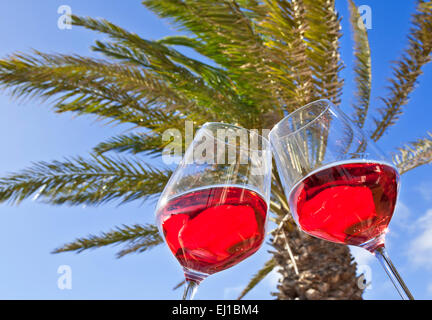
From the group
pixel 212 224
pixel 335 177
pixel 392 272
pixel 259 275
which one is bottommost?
pixel 259 275

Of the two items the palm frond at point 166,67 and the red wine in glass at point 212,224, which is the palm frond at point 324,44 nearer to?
the palm frond at point 166,67

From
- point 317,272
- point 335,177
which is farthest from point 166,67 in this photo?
point 335,177

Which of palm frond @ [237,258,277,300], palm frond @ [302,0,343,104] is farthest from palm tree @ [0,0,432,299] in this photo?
palm frond @ [237,258,277,300]

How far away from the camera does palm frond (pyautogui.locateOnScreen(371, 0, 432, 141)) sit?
448cm

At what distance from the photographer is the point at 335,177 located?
3.52ft

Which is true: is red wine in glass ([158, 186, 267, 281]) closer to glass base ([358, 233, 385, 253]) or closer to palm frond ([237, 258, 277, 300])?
glass base ([358, 233, 385, 253])

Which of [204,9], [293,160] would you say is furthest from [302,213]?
[204,9]

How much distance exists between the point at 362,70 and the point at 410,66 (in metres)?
0.92

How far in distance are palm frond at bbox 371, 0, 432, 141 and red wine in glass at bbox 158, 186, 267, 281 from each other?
4156 millimetres

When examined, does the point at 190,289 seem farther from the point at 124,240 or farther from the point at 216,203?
the point at 124,240

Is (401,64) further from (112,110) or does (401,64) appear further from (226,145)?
(226,145)

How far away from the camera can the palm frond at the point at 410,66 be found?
448 cm

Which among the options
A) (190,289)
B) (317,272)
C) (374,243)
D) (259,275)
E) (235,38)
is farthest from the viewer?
(259,275)

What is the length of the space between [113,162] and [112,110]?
119 centimetres
